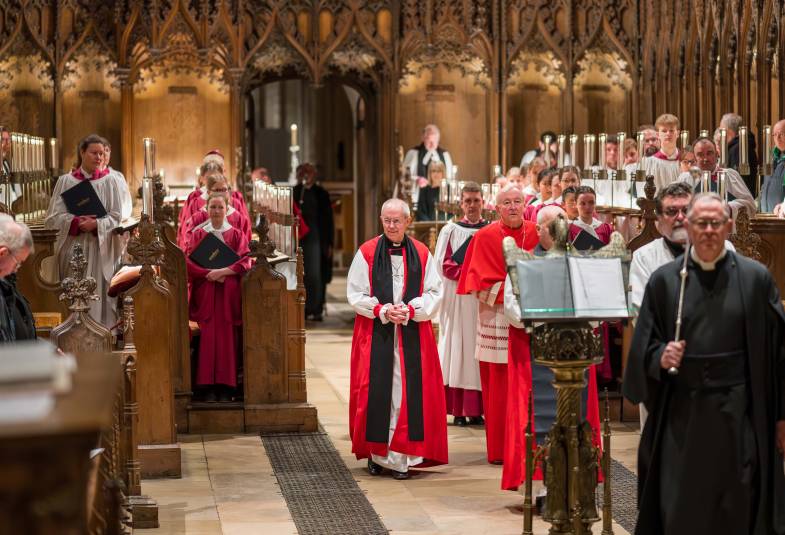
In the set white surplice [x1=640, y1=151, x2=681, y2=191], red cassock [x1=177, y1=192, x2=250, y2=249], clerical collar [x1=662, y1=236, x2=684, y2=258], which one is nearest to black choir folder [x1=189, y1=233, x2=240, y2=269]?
red cassock [x1=177, y1=192, x2=250, y2=249]

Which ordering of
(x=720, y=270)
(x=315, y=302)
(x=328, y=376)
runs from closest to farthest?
1. (x=720, y=270)
2. (x=328, y=376)
3. (x=315, y=302)

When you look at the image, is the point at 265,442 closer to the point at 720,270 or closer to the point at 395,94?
the point at 720,270

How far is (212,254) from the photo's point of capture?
29.3 ft

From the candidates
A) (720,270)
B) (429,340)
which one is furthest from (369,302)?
(720,270)

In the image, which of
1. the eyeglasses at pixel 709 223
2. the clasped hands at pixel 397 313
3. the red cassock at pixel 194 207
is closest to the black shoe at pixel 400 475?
the clasped hands at pixel 397 313

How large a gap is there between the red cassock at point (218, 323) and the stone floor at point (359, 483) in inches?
16.9

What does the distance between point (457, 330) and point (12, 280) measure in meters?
4.05

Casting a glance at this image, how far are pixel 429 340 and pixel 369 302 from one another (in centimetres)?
42

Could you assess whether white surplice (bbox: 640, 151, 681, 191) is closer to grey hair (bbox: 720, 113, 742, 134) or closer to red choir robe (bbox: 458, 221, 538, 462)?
grey hair (bbox: 720, 113, 742, 134)

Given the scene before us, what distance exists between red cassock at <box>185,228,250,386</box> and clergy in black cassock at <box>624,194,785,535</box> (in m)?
4.37

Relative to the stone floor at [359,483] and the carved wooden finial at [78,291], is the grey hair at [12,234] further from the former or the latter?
the stone floor at [359,483]

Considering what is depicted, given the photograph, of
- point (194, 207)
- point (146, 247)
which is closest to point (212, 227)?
point (194, 207)

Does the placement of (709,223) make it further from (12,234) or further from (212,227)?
(212,227)

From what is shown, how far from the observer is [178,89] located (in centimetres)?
1717
